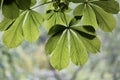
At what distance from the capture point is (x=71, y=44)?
583 mm

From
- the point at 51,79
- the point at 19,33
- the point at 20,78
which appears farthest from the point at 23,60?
the point at 19,33

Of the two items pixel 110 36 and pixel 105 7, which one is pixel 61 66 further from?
pixel 110 36

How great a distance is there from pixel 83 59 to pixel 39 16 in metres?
0.11

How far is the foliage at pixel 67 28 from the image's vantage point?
56cm

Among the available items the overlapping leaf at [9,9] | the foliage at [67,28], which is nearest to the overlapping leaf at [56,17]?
the foliage at [67,28]

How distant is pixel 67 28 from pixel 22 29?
0.29 feet

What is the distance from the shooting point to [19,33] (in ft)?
1.92

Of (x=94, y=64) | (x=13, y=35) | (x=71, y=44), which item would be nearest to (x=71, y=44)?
Answer: (x=71, y=44)

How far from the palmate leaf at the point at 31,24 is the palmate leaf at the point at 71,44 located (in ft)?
0.10

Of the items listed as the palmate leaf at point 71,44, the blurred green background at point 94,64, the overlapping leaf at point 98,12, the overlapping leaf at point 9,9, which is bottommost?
the blurred green background at point 94,64

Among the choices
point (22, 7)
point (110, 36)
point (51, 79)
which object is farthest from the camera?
point (51, 79)

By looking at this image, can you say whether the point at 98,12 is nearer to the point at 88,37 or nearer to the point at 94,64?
the point at 88,37

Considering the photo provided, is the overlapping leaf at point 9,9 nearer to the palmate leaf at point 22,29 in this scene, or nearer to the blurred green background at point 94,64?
the palmate leaf at point 22,29

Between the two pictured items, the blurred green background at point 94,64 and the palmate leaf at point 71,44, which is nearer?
the palmate leaf at point 71,44
